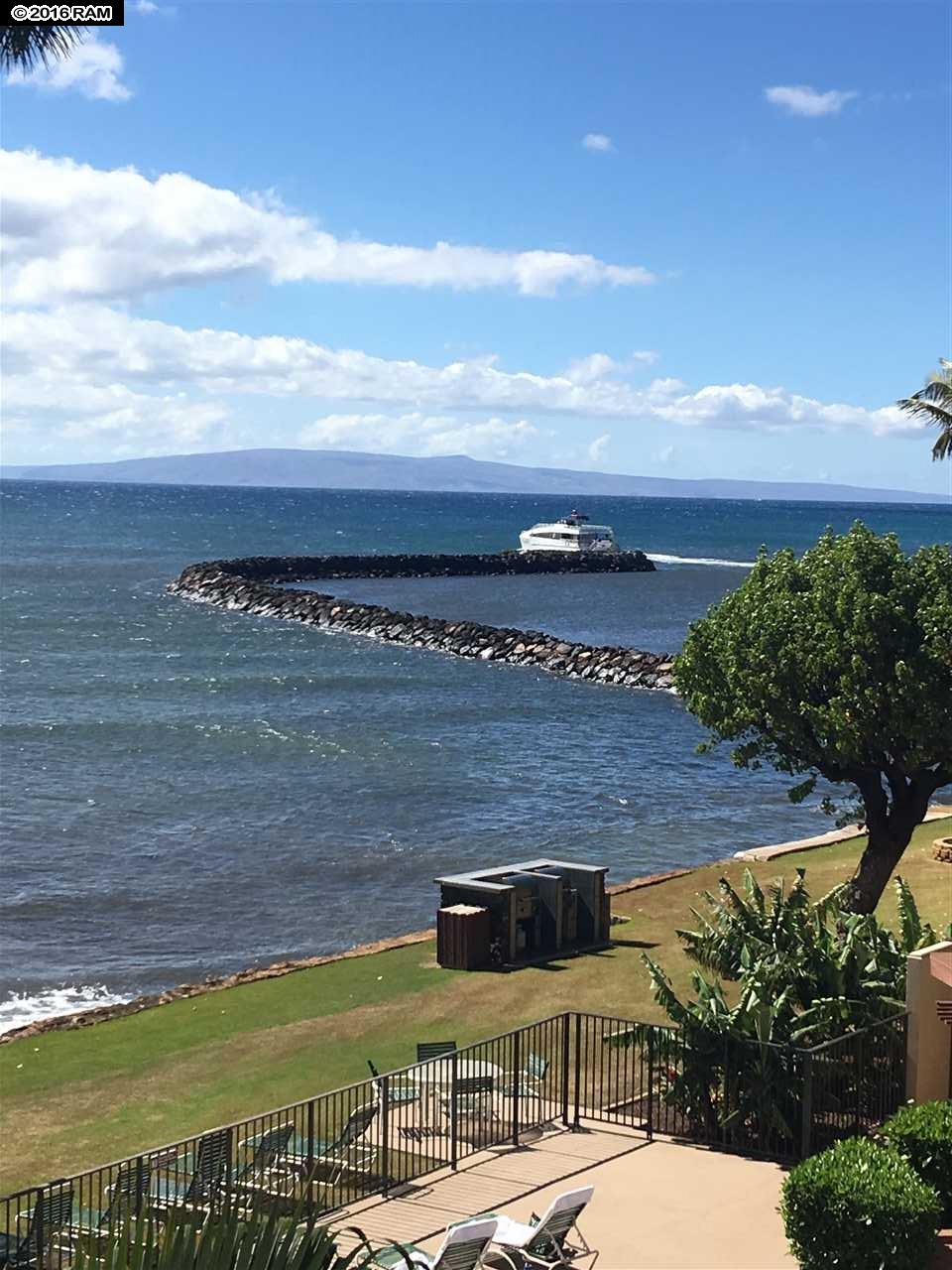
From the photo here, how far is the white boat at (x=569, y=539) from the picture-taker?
142250 mm

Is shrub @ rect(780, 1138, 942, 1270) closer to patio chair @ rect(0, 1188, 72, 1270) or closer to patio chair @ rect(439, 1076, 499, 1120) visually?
patio chair @ rect(439, 1076, 499, 1120)

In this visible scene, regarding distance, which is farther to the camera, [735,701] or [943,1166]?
[735,701]

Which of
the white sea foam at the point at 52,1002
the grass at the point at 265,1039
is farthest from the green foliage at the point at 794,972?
the white sea foam at the point at 52,1002

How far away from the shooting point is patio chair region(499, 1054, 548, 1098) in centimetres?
1638

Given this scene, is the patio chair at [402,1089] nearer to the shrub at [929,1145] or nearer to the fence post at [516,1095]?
the fence post at [516,1095]

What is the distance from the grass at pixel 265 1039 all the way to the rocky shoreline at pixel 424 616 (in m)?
32.2

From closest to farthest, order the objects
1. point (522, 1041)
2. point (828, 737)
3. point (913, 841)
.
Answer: point (522, 1041)
point (828, 737)
point (913, 841)

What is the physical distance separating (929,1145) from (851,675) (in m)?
9.81


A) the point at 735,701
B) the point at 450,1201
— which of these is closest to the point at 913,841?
the point at 735,701

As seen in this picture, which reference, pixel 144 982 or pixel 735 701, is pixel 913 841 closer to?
pixel 735 701

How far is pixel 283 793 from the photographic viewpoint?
4072 cm

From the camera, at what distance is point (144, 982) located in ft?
82.1

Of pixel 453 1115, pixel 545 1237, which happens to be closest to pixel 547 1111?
pixel 453 1115

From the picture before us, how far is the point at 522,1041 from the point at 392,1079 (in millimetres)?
2793
